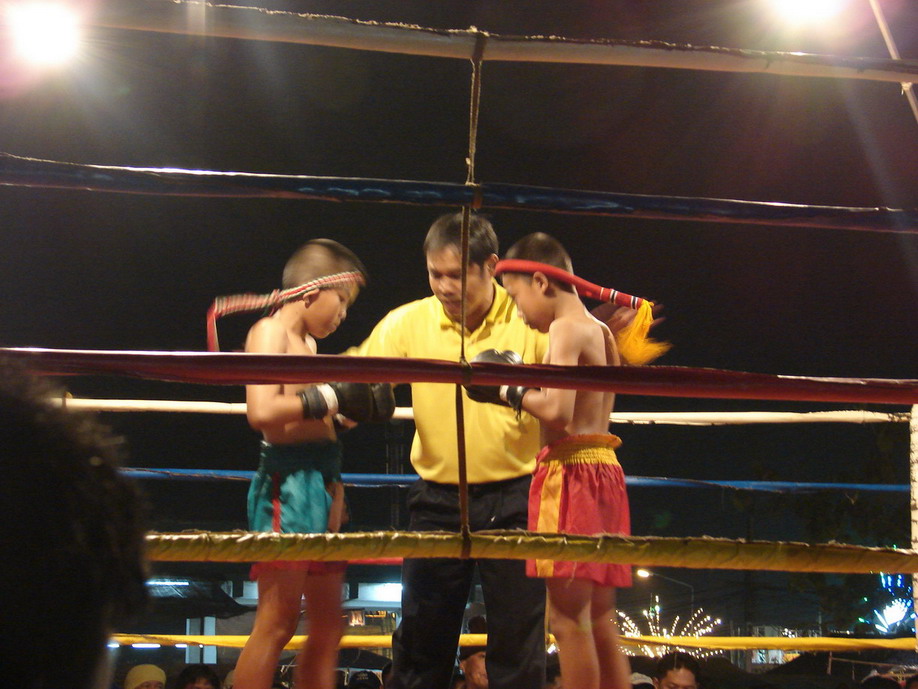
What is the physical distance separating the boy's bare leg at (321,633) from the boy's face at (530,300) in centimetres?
69

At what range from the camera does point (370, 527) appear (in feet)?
47.8

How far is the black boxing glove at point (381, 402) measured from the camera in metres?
1.85

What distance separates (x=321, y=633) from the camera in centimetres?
179

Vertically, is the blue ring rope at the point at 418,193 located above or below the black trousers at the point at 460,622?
above

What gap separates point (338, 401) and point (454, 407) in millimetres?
338

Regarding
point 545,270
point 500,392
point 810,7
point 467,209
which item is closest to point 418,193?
point 467,209

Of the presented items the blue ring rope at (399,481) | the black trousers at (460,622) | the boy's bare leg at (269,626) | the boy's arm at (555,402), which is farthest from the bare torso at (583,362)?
the blue ring rope at (399,481)

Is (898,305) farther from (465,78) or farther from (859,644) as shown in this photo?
(859,644)

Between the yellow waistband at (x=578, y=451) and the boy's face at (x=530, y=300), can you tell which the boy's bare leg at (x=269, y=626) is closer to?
the yellow waistband at (x=578, y=451)

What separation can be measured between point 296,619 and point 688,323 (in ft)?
32.0

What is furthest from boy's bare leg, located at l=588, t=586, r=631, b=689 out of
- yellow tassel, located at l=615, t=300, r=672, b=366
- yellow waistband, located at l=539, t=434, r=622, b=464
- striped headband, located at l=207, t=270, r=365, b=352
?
striped headband, located at l=207, t=270, r=365, b=352

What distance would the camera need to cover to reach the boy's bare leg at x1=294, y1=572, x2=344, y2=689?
5.77ft

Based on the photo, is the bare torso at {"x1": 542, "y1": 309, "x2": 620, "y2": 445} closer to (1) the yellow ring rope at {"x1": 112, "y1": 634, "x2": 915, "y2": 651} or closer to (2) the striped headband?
(2) the striped headband


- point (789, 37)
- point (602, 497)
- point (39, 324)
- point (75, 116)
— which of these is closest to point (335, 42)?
point (602, 497)
